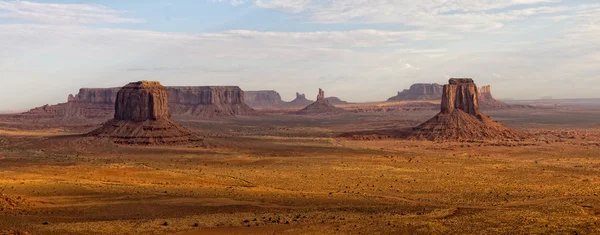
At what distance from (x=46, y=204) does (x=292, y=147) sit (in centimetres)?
5377

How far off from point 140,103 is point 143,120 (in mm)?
2572

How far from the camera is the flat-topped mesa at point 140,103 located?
86.2m

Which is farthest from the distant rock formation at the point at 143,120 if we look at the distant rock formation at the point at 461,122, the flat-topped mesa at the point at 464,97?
the flat-topped mesa at the point at 464,97

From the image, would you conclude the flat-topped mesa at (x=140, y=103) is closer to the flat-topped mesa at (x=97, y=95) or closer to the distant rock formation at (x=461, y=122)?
the distant rock formation at (x=461, y=122)

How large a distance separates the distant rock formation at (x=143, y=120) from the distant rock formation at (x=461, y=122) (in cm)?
3910

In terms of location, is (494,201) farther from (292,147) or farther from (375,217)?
(292,147)

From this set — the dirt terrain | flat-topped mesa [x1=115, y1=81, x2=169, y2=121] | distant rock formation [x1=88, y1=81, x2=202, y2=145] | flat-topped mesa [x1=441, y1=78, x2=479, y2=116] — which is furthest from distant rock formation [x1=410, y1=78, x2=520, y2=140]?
flat-topped mesa [x1=115, y1=81, x2=169, y2=121]

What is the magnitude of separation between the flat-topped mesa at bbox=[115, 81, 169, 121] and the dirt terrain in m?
9.88

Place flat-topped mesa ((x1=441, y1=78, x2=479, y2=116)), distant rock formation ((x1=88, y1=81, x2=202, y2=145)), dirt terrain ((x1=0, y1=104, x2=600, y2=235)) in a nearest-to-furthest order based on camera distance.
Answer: dirt terrain ((x1=0, y1=104, x2=600, y2=235)) < distant rock formation ((x1=88, y1=81, x2=202, y2=145)) < flat-topped mesa ((x1=441, y1=78, x2=479, y2=116))

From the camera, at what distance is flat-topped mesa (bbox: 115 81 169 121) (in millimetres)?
86250

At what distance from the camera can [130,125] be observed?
3391 inches

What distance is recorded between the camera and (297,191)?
135 ft

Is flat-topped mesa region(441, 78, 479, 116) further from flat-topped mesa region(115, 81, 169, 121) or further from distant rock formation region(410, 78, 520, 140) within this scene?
flat-topped mesa region(115, 81, 169, 121)

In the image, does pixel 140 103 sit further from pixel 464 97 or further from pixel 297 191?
pixel 464 97
